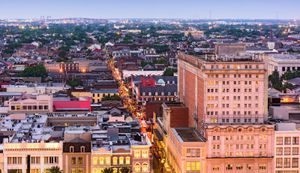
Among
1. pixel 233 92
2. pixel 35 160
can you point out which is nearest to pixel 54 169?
pixel 35 160

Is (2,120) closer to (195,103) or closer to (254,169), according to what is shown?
(195,103)

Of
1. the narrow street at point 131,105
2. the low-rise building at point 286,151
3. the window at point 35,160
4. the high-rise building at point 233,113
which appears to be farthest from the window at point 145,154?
the narrow street at point 131,105

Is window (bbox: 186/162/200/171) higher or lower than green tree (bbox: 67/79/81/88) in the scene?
lower

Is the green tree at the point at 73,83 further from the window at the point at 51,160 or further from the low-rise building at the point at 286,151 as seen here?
the window at the point at 51,160

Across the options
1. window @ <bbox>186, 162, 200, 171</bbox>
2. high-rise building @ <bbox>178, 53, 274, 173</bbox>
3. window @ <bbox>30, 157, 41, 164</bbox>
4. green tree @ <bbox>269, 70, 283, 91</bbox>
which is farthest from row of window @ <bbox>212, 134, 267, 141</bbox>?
green tree @ <bbox>269, 70, 283, 91</bbox>

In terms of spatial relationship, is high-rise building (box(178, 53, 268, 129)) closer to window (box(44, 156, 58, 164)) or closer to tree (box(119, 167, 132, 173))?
tree (box(119, 167, 132, 173))

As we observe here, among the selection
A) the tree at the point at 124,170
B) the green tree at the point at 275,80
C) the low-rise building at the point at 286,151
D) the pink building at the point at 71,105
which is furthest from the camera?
the green tree at the point at 275,80

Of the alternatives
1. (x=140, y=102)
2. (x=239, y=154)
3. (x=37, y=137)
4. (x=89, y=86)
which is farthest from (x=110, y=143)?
(x=89, y=86)

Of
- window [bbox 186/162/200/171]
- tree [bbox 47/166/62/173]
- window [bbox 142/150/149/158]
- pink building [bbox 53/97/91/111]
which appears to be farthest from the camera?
pink building [bbox 53/97/91/111]
